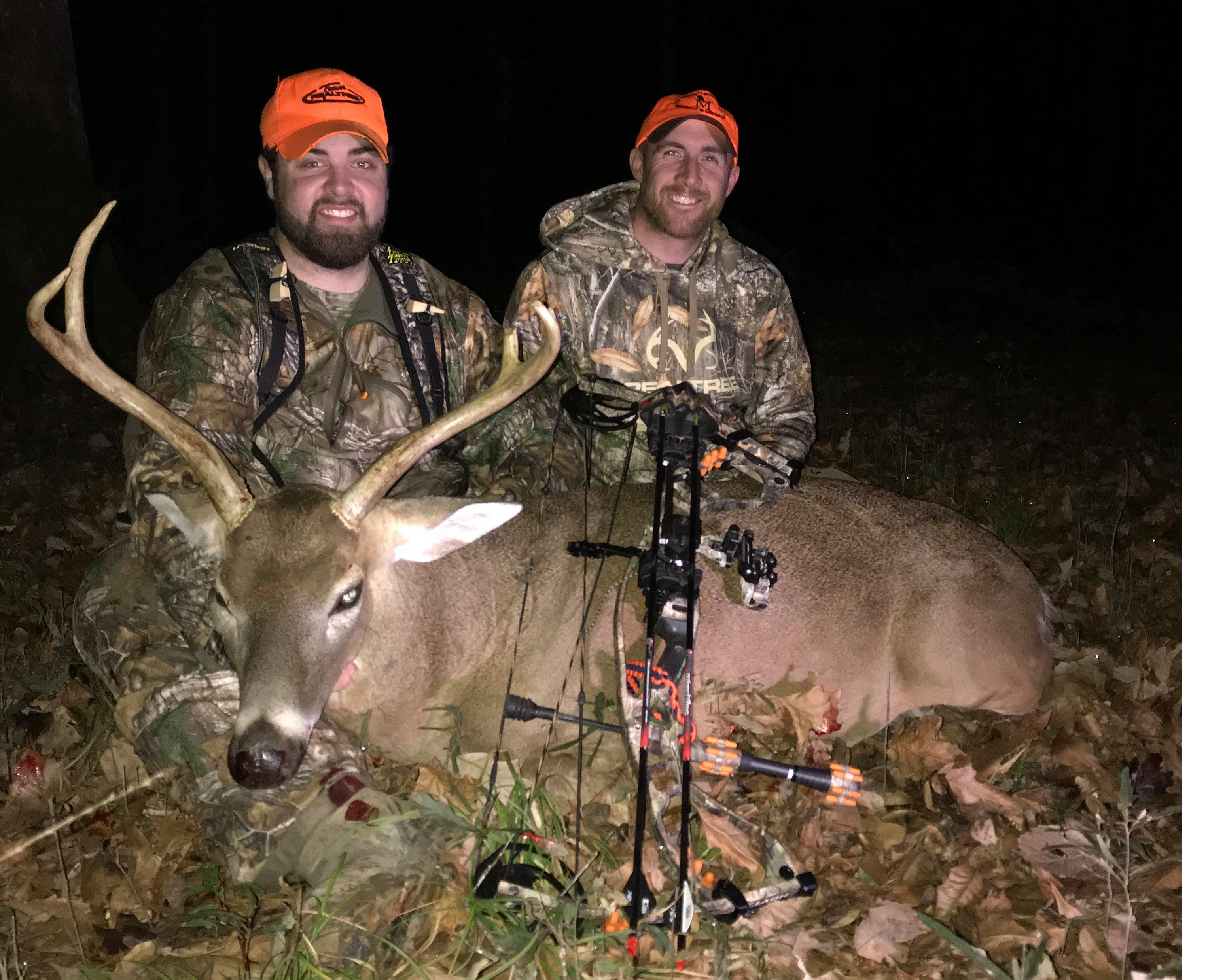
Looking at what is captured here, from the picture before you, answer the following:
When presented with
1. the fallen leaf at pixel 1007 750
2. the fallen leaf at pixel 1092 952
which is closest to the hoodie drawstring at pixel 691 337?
the fallen leaf at pixel 1007 750

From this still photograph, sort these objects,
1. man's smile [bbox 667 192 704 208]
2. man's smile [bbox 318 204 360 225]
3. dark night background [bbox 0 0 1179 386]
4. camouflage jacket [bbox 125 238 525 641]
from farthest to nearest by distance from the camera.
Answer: dark night background [bbox 0 0 1179 386], man's smile [bbox 667 192 704 208], man's smile [bbox 318 204 360 225], camouflage jacket [bbox 125 238 525 641]

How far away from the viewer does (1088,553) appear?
6168 millimetres

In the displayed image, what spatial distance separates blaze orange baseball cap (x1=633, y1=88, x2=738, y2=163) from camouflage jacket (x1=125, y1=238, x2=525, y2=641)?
152 centimetres

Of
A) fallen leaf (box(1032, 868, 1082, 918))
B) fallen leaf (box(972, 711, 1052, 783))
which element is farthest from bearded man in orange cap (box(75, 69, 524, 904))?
fallen leaf (box(972, 711, 1052, 783))

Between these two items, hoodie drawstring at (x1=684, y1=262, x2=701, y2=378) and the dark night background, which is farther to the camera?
the dark night background

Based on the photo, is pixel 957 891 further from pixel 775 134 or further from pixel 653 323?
pixel 775 134

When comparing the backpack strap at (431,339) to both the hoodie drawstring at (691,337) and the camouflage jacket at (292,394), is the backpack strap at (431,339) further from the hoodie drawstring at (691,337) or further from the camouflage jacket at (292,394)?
the hoodie drawstring at (691,337)

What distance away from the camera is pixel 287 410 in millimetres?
4668

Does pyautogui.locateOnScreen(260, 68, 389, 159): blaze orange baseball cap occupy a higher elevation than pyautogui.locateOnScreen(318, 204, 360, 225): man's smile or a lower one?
higher

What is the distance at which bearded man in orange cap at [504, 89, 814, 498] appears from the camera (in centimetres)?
561

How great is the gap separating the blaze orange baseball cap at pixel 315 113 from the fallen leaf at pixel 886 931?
413 cm

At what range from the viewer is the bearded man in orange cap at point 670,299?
18.4 ft

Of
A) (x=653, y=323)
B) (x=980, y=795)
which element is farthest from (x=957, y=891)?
(x=653, y=323)

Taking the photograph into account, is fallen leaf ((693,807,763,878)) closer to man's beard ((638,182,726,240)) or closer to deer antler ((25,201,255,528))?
deer antler ((25,201,255,528))
